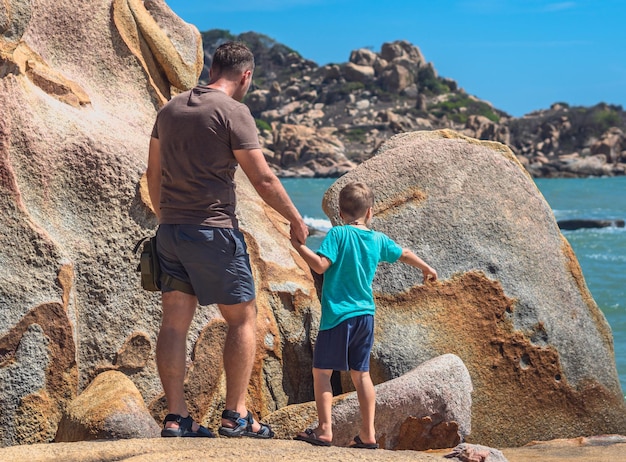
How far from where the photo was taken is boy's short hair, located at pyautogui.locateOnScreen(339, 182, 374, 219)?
4.03 m

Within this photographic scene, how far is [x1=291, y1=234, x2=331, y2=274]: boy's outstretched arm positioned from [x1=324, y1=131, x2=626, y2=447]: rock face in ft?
4.43

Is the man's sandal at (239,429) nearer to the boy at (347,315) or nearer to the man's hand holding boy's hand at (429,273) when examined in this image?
the boy at (347,315)

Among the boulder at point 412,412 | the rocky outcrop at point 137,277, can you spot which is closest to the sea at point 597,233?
the rocky outcrop at point 137,277

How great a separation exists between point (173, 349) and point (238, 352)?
26 centimetres

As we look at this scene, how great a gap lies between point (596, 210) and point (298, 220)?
36617mm

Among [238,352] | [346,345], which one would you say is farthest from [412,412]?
[238,352]

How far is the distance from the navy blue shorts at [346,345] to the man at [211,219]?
0.94ft

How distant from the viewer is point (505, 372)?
5.27 metres

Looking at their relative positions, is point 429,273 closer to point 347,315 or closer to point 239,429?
→ point 347,315

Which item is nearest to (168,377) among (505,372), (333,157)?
(505,372)

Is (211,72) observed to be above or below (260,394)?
above

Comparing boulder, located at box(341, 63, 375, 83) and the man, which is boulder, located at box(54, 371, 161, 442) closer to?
the man

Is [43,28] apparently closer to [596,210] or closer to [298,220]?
[298,220]

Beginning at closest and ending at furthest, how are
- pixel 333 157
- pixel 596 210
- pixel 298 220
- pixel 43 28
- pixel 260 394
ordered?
pixel 298 220
pixel 260 394
pixel 43 28
pixel 596 210
pixel 333 157
